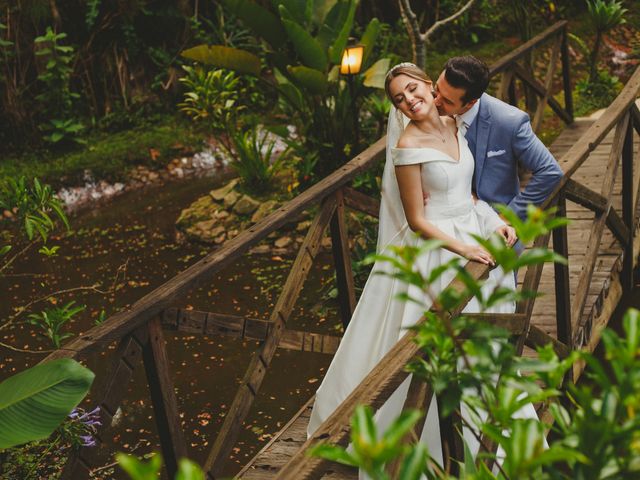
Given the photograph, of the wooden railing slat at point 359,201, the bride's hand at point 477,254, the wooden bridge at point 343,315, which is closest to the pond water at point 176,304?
the wooden bridge at point 343,315

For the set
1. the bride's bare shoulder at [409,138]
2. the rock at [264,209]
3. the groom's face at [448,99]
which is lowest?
the rock at [264,209]

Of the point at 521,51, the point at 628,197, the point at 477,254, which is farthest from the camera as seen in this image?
the point at 521,51

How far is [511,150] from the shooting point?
3.20 meters

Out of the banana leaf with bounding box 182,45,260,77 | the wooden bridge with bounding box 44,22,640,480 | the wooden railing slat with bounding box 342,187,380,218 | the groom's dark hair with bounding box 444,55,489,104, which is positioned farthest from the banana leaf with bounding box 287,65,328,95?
the groom's dark hair with bounding box 444,55,489,104

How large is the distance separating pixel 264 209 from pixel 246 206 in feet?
0.68

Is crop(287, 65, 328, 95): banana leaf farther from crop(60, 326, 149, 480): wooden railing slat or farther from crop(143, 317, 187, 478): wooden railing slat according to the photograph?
crop(60, 326, 149, 480): wooden railing slat

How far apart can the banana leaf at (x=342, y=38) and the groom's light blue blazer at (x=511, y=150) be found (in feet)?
14.7

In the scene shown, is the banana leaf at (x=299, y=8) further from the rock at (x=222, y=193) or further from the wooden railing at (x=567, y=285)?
the wooden railing at (x=567, y=285)

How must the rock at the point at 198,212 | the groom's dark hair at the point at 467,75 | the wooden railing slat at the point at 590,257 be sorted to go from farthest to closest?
the rock at the point at 198,212
the wooden railing slat at the point at 590,257
the groom's dark hair at the point at 467,75

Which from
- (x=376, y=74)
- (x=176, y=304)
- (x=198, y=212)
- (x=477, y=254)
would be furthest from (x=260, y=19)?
(x=477, y=254)

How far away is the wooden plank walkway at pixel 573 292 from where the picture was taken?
11.1 feet

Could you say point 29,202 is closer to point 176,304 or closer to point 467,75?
point 467,75

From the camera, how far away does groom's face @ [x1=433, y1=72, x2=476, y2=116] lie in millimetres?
2992

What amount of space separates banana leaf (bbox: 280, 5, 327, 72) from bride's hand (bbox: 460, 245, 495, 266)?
4758 mm
